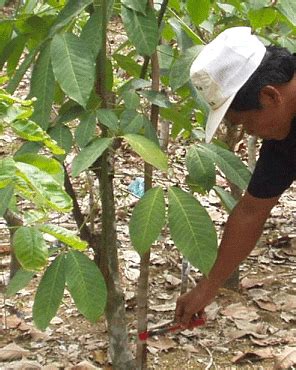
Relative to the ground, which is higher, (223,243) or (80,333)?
(223,243)

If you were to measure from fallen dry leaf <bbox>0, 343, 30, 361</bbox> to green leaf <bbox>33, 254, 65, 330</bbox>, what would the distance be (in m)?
0.71

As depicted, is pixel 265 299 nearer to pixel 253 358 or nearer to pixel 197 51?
pixel 253 358

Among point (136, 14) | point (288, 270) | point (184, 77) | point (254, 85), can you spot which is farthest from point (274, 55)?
point (288, 270)

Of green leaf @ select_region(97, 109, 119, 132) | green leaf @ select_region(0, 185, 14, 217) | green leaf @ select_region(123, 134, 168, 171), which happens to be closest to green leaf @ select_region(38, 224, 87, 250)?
green leaf @ select_region(0, 185, 14, 217)

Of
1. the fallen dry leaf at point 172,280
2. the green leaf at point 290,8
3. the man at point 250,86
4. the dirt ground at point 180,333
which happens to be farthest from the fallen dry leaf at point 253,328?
the green leaf at point 290,8

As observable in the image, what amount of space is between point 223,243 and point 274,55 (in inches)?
22.1

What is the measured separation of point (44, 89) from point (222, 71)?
0.43 m

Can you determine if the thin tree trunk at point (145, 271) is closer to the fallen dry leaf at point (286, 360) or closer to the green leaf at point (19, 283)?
the green leaf at point (19, 283)

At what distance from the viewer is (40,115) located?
1607mm

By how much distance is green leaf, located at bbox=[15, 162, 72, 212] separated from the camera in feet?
3.00

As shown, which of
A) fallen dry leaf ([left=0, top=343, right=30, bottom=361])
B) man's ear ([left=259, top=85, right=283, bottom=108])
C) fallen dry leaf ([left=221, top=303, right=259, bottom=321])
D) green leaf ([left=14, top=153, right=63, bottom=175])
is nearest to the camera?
green leaf ([left=14, top=153, right=63, bottom=175])

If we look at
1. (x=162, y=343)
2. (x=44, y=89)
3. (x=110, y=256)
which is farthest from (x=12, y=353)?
(x=44, y=89)

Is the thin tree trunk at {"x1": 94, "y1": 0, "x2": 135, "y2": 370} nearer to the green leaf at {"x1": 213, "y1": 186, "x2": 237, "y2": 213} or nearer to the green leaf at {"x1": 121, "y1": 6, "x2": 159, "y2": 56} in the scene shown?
the green leaf at {"x1": 121, "y1": 6, "x2": 159, "y2": 56}

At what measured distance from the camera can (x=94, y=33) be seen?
1.64 meters
